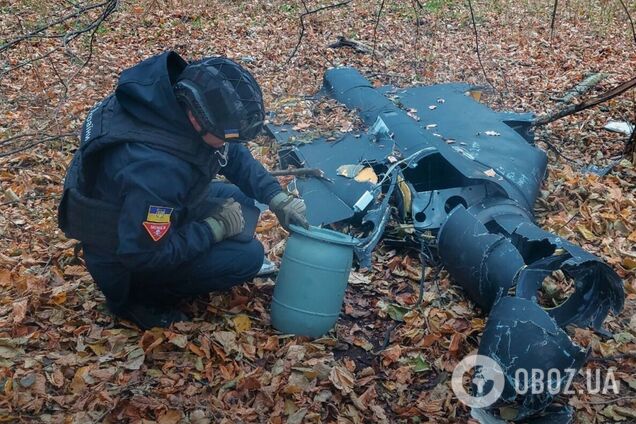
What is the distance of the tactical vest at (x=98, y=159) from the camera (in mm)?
2967

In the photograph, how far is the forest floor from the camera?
10.2 ft

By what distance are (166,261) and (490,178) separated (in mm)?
2172

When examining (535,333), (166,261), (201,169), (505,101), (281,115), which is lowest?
(505,101)

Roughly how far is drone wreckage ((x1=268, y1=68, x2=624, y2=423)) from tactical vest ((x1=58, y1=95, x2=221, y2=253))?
1318 mm

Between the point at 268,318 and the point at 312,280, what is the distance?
0.47 m

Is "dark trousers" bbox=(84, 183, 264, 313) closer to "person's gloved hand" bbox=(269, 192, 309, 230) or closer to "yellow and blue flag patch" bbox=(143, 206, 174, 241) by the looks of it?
"person's gloved hand" bbox=(269, 192, 309, 230)

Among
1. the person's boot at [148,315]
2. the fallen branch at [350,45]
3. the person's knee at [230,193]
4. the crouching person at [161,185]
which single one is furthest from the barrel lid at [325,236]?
the fallen branch at [350,45]

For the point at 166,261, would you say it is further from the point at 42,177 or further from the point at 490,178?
the point at 42,177

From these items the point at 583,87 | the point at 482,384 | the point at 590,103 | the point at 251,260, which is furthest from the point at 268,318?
the point at 583,87

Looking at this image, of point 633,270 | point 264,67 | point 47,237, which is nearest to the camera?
point 633,270

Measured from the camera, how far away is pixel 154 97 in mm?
2945

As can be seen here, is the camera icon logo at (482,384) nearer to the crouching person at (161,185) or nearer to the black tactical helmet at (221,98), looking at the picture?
the crouching person at (161,185)

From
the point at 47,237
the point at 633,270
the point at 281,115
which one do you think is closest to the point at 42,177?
the point at 47,237

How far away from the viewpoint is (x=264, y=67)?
809cm
